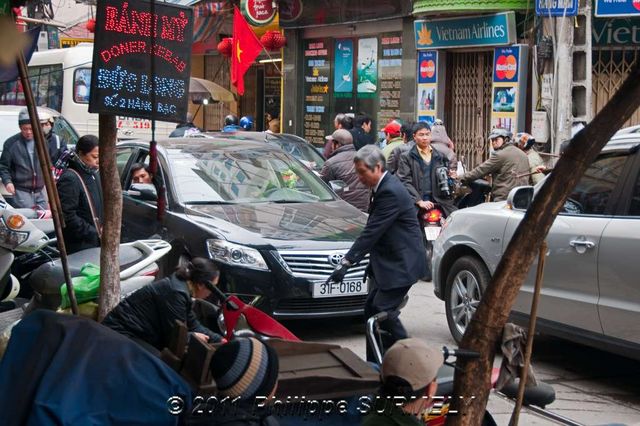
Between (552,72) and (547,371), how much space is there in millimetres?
7373

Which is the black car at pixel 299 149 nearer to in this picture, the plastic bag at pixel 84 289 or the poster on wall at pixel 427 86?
the poster on wall at pixel 427 86

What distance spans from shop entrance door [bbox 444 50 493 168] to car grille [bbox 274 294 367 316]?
29.4ft

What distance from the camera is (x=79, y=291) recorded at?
584cm

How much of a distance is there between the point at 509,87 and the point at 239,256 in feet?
28.9

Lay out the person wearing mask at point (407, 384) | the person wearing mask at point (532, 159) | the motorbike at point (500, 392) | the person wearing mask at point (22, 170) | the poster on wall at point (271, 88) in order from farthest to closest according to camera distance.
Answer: the poster on wall at point (271, 88)
the person wearing mask at point (22, 170)
the person wearing mask at point (532, 159)
the motorbike at point (500, 392)
the person wearing mask at point (407, 384)

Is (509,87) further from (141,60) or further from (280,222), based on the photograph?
(141,60)

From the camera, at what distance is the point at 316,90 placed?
72.2 feet

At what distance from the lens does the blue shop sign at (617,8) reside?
42.5ft

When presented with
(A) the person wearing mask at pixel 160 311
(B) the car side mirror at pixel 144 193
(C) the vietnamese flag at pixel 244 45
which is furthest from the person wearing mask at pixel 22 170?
(C) the vietnamese flag at pixel 244 45

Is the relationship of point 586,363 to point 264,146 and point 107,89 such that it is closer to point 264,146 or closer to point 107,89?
point 264,146

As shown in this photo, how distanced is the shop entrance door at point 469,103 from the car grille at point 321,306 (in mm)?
8954

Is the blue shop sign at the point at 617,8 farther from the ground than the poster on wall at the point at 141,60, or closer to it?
farther from the ground

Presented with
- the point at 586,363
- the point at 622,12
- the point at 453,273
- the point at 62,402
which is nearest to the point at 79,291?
the point at 62,402

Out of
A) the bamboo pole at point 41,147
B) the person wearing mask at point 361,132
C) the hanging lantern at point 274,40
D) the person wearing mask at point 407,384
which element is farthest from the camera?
the hanging lantern at point 274,40
